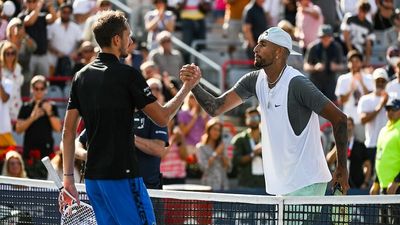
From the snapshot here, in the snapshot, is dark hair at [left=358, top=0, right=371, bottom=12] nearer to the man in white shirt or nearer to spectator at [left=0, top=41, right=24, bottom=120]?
spectator at [left=0, top=41, right=24, bottom=120]

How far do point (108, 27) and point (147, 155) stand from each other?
107 inches

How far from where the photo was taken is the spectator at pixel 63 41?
17.9m

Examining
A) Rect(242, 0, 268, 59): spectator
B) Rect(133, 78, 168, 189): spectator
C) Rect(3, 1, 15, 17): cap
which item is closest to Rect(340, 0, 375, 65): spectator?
Rect(242, 0, 268, 59): spectator

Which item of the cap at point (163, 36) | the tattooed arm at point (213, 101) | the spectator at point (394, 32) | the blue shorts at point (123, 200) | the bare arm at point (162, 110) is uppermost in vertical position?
the spectator at point (394, 32)

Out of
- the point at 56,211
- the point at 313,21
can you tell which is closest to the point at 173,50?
the point at 313,21

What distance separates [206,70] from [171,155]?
144 inches

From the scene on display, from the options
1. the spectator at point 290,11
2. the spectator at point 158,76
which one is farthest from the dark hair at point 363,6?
the spectator at point 158,76

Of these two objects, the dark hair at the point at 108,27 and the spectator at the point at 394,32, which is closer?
the dark hair at the point at 108,27

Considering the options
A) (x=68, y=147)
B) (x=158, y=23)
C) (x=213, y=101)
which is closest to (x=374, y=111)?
(x=158, y=23)

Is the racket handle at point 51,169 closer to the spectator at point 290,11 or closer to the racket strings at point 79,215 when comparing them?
the racket strings at point 79,215

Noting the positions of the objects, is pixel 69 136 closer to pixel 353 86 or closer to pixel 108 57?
pixel 108 57

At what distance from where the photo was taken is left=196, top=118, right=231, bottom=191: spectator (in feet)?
51.5

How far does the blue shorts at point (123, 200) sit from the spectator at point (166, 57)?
33.3ft

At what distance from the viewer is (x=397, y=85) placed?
15.1 metres
